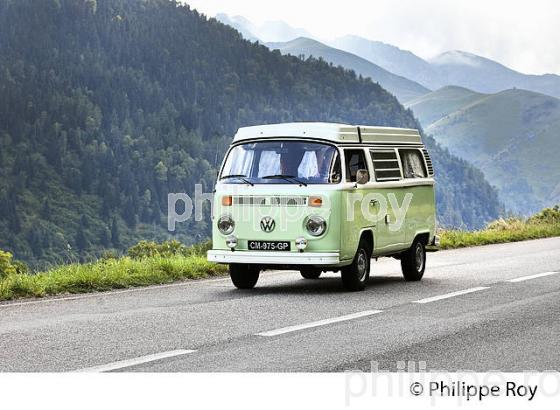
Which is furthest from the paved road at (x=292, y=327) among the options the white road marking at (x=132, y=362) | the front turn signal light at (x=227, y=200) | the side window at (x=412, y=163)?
the side window at (x=412, y=163)

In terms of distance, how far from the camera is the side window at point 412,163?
52.0ft

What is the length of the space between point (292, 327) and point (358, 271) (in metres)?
4.10

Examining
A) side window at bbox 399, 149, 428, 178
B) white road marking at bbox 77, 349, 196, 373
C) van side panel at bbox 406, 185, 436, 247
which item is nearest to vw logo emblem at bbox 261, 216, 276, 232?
van side panel at bbox 406, 185, 436, 247

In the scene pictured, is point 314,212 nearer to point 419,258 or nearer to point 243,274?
point 243,274

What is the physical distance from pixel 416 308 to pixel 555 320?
1690mm

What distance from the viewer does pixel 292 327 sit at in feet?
32.5

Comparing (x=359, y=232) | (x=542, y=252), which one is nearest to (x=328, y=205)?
(x=359, y=232)

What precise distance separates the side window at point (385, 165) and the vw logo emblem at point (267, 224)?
6.51 ft

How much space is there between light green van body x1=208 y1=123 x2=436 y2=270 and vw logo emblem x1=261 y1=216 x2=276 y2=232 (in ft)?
0.15

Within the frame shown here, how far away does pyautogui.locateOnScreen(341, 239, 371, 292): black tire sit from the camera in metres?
13.8

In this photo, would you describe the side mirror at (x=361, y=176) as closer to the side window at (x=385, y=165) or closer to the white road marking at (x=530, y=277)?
the side window at (x=385, y=165)

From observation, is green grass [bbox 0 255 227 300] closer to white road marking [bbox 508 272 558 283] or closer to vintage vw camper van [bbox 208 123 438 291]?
vintage vw camper van [bbox 208 123 438 291]

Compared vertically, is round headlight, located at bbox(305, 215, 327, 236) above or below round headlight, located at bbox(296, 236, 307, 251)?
above
